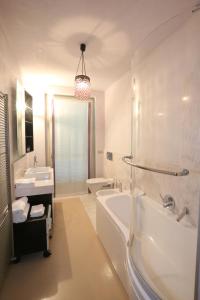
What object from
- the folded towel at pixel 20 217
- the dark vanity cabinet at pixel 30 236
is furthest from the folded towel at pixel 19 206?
the dark vanity cabinet at pixel 30 236

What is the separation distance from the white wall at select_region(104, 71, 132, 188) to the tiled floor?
48.8 inches

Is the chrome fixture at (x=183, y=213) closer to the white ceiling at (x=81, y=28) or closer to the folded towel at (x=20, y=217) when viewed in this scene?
the folded towel at (x=20, y=217)

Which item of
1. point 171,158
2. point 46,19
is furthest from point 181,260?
point 46,19

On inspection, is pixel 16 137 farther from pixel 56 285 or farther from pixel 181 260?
pixel 181 260

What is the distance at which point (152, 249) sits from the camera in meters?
1.79

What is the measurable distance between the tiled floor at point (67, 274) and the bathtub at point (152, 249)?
14 centimetres

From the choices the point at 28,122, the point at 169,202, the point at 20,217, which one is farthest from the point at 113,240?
the point at 28,122

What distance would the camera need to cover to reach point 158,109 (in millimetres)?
1976

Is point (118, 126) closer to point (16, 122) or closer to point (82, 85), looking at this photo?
point (82, 85)

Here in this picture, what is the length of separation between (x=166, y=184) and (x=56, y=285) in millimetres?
1484

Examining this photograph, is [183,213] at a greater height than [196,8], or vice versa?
[196,8]

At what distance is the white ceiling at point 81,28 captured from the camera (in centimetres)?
144

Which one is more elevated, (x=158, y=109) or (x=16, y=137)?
(x=158, y=109)

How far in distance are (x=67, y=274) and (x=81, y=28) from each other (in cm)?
253
